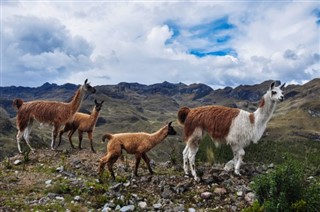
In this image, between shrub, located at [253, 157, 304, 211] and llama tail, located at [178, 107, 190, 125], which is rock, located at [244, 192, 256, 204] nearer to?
shrub, located at [253, 157, 304, 211]

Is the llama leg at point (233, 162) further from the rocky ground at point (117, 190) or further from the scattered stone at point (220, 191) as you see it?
the scattered stone at point (220, 191)

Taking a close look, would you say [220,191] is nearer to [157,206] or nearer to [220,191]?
[220,191]

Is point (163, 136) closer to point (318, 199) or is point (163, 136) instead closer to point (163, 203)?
point (163, 203)

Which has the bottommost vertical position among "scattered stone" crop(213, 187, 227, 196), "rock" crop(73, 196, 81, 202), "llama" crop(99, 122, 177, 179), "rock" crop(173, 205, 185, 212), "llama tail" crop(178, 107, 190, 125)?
"rock" crop(173, 205, 185, 212)

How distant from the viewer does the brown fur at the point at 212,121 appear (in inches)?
→ 570

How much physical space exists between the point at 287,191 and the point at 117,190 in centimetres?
577

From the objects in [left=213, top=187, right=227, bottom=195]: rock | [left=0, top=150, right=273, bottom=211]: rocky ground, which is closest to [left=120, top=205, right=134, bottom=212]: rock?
Result: [left=0, top=150, right=273, bottom=211]: rocky ground

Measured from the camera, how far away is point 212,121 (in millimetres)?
14523

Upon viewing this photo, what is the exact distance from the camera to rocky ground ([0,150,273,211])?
38.4ft

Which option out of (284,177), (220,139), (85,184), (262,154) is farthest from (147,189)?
(262,154)

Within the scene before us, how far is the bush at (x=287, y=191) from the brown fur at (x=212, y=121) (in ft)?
12.7

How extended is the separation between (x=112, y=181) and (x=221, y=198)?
417cm

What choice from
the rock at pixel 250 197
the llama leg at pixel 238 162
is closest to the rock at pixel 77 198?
the rock at pixel 250 197

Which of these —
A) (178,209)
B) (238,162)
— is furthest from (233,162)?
(178,209)
